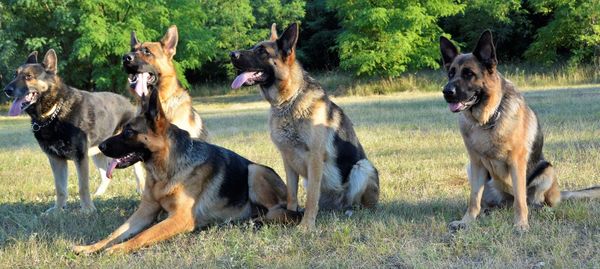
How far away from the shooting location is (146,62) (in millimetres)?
6602

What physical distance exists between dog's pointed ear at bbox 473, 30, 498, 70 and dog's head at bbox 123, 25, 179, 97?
3.79 meters

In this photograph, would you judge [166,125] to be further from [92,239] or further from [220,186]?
[92,239]

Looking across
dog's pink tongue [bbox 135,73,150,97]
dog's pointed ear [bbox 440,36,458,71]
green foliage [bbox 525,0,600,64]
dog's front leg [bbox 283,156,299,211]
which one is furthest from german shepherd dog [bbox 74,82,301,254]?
green foliage [bbox 525,0,600,64]

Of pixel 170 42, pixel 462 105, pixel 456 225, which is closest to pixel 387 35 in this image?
pixel 170 42

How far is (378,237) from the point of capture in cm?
476

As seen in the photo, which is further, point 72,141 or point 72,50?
point 72,50

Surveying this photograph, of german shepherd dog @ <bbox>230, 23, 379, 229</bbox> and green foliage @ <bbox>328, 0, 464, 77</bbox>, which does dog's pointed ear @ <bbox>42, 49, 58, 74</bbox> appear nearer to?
german shepherd dog @ <bbox>230, 23, 379, 229</bbox>

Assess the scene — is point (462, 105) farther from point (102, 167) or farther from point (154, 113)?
point (102, 167)

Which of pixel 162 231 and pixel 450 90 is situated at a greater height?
pixel 450 90

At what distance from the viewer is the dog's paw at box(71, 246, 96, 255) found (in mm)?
4699

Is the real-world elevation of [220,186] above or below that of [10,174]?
above

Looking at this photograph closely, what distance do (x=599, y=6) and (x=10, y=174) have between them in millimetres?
30727

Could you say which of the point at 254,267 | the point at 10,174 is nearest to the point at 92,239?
the point at 254,267

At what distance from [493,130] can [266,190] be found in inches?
95.7
